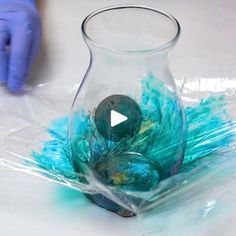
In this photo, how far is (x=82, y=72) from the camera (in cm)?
75

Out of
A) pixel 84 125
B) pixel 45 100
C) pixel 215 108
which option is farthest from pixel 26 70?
pixel 215 108

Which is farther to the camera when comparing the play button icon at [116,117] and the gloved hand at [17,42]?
the gloved hand at [17,42]

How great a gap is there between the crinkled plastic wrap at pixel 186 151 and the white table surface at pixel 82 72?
0.01 meters

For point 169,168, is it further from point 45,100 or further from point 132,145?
point 45,100

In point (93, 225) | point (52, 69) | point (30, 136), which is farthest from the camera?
point (52, 69)

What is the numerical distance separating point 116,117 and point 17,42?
0.67 feet

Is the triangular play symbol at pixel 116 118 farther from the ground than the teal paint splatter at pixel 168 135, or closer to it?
farther from the ground

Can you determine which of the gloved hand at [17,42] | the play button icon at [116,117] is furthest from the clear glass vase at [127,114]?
the gloved hand at [17,42]

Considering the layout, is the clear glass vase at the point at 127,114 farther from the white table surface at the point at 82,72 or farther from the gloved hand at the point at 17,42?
the gloved hand at the point at 17,42

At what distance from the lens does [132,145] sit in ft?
1.91

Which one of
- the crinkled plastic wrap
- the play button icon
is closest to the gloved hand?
the crinkled plastic wrap

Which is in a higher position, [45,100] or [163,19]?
[163,19]

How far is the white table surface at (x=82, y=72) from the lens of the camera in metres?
0.49

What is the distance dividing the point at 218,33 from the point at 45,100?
32 cm
